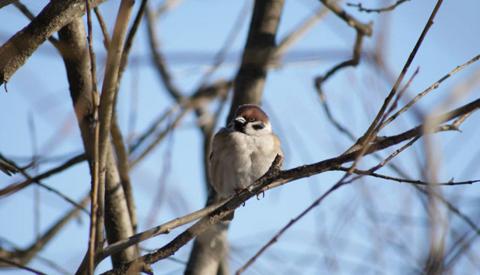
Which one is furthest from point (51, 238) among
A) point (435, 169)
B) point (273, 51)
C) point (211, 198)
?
point (435, 169)

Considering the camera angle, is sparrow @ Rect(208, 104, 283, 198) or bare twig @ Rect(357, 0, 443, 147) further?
sparrow @ Rect(208, 104, 283, 198)

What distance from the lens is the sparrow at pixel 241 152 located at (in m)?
4.80

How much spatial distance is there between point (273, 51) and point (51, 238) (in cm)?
212

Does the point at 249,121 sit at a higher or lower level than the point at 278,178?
higher

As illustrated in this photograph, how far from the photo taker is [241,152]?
485 centimetres

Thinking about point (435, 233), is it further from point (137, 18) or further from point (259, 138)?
point (259, 138)

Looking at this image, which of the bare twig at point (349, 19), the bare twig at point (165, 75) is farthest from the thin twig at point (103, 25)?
the bare twig at point (165, 75)

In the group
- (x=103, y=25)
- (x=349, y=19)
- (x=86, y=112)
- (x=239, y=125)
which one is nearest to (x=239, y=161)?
(x=239, y=125)

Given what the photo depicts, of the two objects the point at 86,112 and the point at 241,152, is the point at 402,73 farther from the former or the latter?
the point at 241,152

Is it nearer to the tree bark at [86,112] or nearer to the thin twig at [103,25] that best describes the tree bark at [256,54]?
the tree bark at [86,112]

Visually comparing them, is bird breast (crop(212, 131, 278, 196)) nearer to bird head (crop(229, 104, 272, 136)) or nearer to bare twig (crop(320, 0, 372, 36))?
bird head (crop(229, 104, 272, 136))

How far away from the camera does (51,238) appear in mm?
4727

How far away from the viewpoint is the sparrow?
4.80 metres

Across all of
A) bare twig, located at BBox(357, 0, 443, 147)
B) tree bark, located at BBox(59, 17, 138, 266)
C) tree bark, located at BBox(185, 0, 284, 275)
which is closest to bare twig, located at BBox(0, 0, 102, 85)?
tree bark, located at BBox(59, 17, 138, 266)
